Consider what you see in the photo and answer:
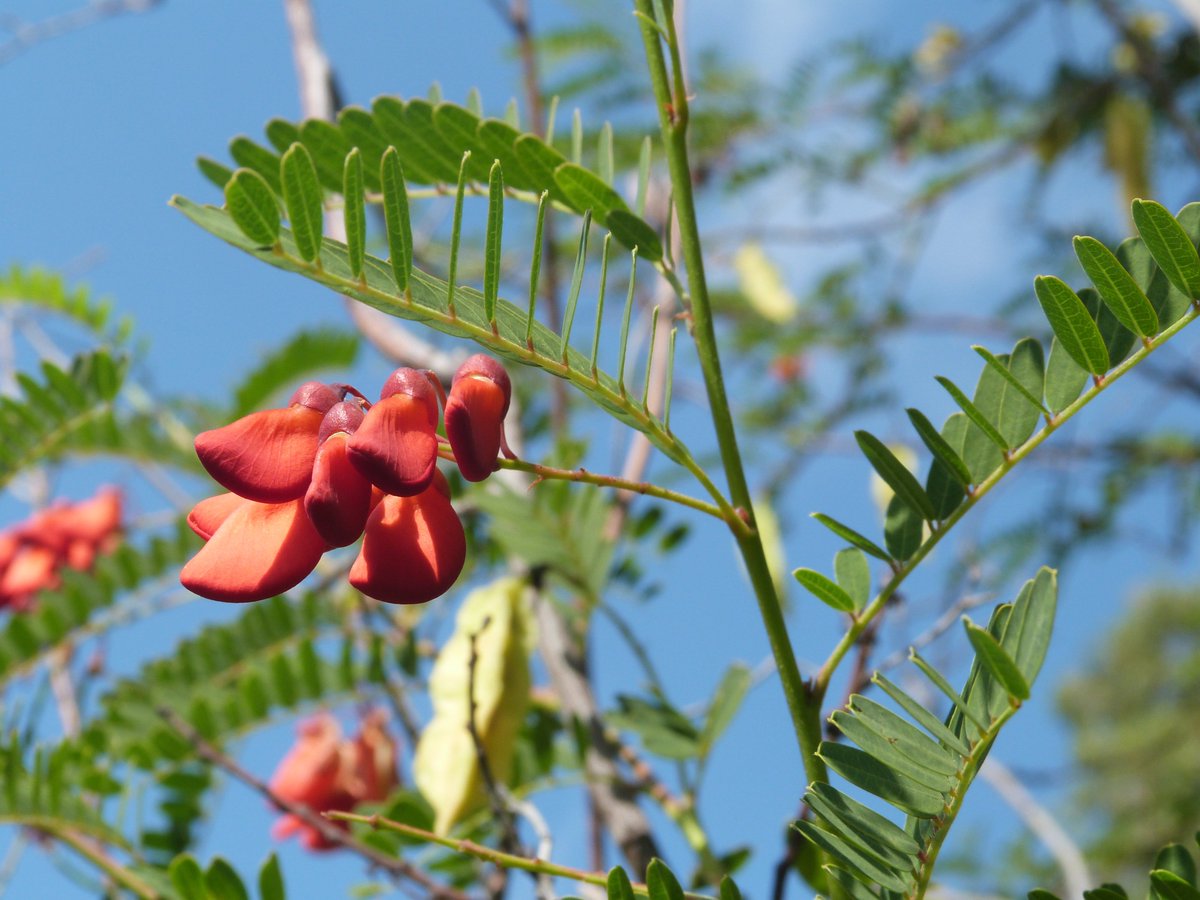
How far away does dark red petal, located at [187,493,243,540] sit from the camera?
58 cm

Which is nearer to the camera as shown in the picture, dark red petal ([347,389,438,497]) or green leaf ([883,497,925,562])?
dark red petal ([347,389,438,497])

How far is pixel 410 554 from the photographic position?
524 millimetres

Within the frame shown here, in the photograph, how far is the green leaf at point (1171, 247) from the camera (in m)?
0.55

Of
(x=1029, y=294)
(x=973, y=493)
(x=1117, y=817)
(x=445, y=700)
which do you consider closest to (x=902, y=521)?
(x=973, y=493)

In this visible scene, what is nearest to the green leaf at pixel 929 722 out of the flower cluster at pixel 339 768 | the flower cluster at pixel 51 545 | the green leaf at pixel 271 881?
the green leaf at pixel 271 881

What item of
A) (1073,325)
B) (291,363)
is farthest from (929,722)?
(291,363)

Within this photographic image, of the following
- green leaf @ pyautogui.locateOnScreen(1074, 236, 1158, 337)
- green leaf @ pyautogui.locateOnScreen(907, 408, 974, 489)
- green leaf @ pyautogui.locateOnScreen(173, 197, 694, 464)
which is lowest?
green leaf @ pyautogui.locateOnScreen(173, 197, 694, 464)

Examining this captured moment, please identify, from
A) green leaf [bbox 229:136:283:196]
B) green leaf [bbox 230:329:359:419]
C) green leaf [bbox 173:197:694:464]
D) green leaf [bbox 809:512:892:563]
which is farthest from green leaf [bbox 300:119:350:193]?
green leaf [bbox 230:329:359:419]

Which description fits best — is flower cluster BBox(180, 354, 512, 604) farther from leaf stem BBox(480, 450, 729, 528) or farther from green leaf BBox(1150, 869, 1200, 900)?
green leaf BBox(1150, 869, 1200, 900)

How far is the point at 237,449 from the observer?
1.75ft

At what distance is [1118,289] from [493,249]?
1.07ft

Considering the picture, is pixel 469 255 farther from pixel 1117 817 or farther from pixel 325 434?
pixel 1117 817

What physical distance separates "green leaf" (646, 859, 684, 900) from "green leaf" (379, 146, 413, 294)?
0.32 metres

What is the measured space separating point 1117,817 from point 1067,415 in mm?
10687
